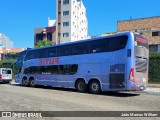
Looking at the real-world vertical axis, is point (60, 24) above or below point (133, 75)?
above

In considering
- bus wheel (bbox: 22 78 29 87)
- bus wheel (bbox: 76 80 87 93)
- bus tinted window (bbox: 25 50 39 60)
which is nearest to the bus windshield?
bus wheel (bbox: 76 80 87 93)

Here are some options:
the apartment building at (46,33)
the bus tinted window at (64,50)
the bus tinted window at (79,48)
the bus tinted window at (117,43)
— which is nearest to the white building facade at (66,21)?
the apartment building at (46,33)

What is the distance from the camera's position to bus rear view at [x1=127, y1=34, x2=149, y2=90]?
16.1 metres

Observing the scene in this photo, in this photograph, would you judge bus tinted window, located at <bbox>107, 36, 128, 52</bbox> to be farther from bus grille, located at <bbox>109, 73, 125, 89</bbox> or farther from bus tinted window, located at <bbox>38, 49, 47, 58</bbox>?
bus tinted window, located at <bbox>38, 49, 47, 58</bbox>

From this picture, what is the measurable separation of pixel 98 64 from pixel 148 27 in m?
28.0

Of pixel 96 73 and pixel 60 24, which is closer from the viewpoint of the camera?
pixel 96 73

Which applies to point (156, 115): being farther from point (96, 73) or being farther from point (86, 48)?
point (86, 48)

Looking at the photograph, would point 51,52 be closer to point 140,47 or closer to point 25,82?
point 25,82

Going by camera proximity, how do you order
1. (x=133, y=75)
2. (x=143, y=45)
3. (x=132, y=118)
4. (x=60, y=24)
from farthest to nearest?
(x=60, y=24) < (x=143, y=45) < (x=133, y=75) < (x=132, y=118)

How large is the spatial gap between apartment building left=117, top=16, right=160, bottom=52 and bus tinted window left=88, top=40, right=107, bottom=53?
83.5 feet

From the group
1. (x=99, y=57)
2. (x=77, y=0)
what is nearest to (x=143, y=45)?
(x=99, y=57)

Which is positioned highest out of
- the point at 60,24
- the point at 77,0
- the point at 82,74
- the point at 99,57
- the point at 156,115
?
the point at 77,0

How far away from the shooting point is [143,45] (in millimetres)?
17219

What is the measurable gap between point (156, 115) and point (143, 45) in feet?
26.2
